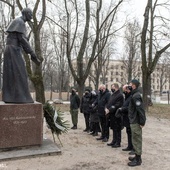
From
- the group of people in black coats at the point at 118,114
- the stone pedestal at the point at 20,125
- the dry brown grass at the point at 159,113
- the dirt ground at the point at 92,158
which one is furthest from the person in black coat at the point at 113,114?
the dry brown grass at the point at 159,113

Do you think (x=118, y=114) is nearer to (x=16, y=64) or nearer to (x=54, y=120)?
(x=54, y=120)

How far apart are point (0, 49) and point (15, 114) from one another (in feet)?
65.7

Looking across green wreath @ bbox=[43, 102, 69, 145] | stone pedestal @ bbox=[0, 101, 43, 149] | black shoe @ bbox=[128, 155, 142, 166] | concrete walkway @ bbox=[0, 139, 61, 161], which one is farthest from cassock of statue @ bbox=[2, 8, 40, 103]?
black shoe @ bbox=[128, 155, 142, 166]

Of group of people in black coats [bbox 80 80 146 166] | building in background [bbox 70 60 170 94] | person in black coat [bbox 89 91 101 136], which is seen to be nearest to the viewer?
group of people in black coats [bbox 80 80 146 166]

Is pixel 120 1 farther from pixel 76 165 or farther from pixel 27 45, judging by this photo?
pixel 76 165

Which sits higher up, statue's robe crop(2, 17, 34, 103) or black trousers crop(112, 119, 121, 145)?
statue's robe crop(2, 17, 34, 103)

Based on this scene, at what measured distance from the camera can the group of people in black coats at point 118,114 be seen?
5.10 m

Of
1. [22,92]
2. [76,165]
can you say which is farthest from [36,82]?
[76,165]

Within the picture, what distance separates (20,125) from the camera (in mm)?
5621

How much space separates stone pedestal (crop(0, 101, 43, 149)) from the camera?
5484mm

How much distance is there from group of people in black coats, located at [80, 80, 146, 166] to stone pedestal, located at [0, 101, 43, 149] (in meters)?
2.07

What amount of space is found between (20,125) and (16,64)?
5.22ft

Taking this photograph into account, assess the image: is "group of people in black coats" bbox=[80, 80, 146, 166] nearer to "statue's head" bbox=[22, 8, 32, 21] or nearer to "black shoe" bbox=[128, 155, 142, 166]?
"black shoe" bbox=[128, 155, 142, 166]

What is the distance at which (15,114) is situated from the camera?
18.2 feet
